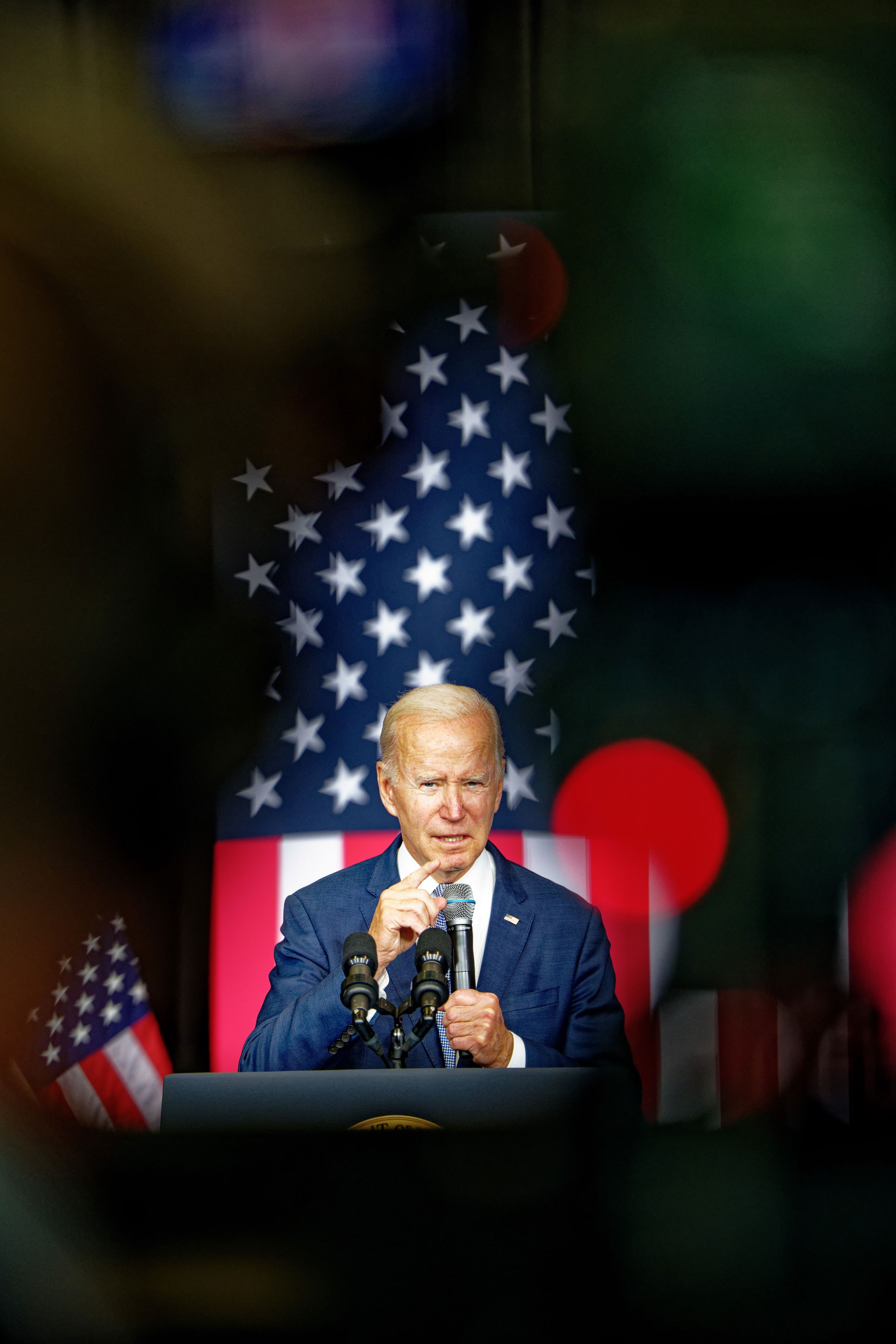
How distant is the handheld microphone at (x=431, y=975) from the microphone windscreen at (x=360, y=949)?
9 cm

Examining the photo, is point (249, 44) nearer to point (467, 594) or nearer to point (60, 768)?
point (467, 594)

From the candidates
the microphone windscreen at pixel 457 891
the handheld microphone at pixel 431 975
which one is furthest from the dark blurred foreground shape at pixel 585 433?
the handheld microphone at pixel 431 975

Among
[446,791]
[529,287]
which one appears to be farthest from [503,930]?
[529,287]

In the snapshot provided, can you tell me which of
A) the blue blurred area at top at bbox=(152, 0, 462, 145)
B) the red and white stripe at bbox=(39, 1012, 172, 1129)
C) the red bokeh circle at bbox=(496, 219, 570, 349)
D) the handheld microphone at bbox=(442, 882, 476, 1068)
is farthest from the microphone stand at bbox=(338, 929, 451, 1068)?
the blue blurred area at top at bbox=(152, 0, 462, 145)

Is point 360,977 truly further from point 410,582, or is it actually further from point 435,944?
point 410,582

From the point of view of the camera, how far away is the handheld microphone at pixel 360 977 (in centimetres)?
179

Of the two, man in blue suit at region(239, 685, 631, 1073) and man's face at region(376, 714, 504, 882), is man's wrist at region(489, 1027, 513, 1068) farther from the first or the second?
man's face at region(376, 714, 504, 882)

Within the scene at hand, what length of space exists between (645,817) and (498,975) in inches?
19.9

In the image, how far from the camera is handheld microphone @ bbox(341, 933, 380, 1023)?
179 cm

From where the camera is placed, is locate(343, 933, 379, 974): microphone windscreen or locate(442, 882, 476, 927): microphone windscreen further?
locate(442, 882, 476, 927): microphone windscreen

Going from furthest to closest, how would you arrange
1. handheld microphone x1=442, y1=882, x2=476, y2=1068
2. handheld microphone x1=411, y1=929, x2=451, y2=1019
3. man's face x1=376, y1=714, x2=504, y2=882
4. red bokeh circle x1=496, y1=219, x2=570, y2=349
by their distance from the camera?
red bokeh circle x1=496, y1=219, x2=570, y2=349
man's face x1=376, y1=714, x2=504, y2=882
handheld microphone x1=442, y1=882, x2=476, y2=1068
handheld microphone x1=411, y1=929, x2=451, y2=1019

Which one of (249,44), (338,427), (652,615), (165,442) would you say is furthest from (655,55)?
(165,442)

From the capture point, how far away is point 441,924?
2.24 m

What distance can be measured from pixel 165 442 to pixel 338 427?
1.44ft
